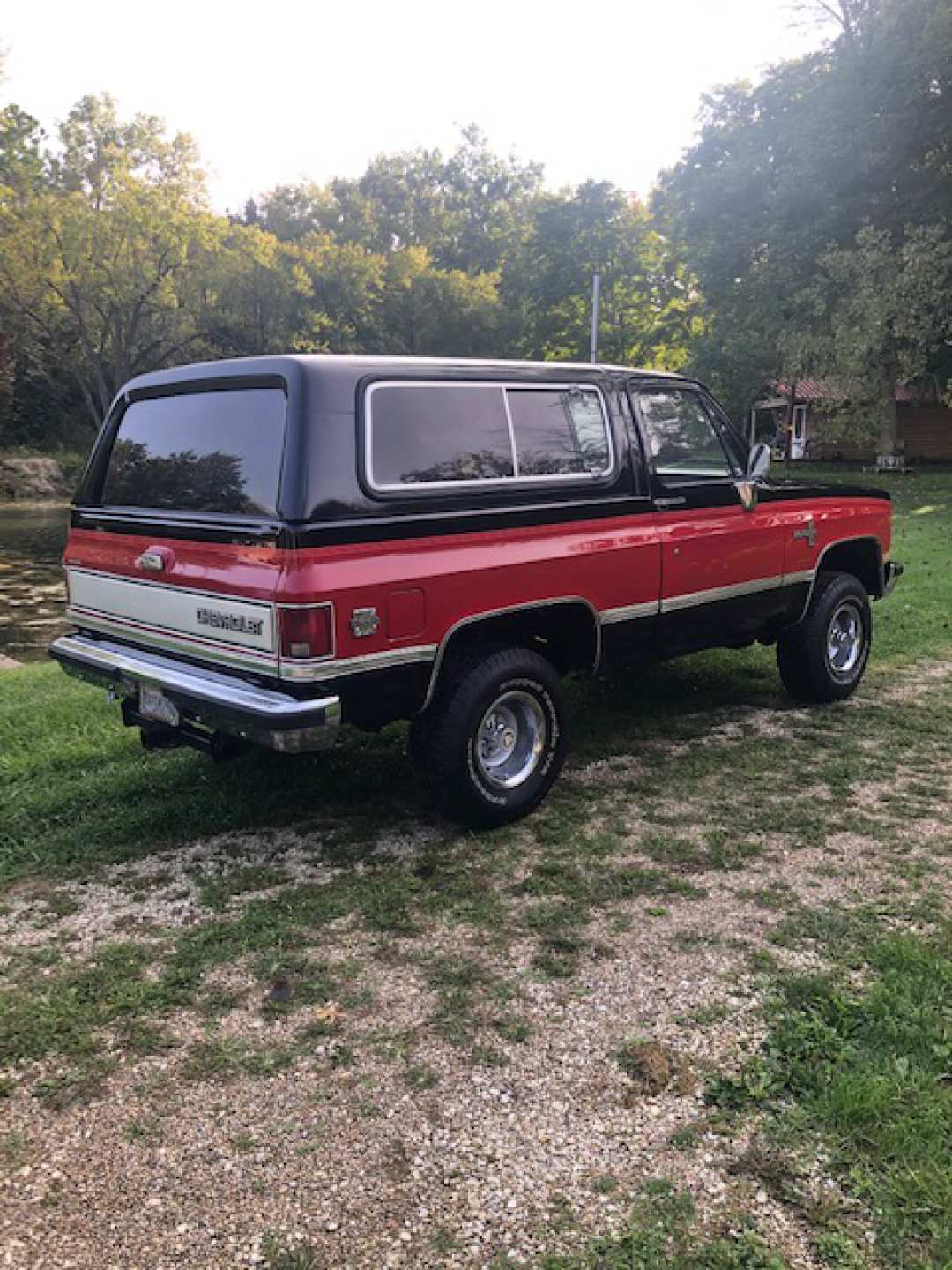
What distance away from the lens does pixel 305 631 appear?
3611mm

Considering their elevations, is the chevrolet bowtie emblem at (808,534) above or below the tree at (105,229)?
below

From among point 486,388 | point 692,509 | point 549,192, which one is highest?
point 549,192

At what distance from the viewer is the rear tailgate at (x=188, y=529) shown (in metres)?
3.76

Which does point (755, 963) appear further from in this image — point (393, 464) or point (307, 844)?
point (393, 464)

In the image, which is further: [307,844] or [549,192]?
[549,192]

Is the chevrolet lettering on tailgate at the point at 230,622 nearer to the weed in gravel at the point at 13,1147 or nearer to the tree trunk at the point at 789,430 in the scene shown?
the weed in gravel at the point at 13,1147

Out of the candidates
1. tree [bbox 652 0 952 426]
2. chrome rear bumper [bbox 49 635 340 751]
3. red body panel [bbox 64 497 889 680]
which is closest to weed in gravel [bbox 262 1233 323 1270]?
chrome rear bumper [bbox 49 635 340 751]

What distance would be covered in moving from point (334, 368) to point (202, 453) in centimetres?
77

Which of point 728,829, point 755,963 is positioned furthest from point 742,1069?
point 728,829

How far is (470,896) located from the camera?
152 inches

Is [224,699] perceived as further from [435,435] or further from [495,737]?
[435,435]

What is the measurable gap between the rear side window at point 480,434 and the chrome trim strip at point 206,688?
933mm

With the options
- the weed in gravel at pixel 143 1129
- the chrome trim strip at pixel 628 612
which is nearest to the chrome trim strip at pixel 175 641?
the weed in gravel at pixel 143 1129

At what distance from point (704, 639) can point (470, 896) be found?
241cm
